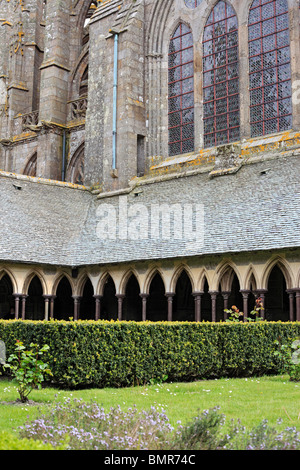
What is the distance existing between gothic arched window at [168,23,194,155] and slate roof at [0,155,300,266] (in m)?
2.99

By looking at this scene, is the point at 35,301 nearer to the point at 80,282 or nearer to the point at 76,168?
the point at 80,282

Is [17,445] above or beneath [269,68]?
beneath

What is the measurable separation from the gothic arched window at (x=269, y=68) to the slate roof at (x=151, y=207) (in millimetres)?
2793

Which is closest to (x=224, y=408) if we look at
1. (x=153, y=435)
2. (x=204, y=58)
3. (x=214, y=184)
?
(x=153, y=435)

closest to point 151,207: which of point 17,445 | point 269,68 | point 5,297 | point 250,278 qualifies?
point 250,278

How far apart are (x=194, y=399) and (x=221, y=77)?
56.6 feet

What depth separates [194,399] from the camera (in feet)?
31.9

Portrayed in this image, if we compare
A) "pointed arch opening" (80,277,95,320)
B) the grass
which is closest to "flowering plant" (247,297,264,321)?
the grass

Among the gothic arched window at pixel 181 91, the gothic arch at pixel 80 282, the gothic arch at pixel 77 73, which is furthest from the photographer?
the gothic arch at pixel 77 73

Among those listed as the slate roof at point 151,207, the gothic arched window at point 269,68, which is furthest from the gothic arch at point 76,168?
the gothic arched window at point 269,68

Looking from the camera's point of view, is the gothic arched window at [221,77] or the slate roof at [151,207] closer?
the slate roof at [151,207]

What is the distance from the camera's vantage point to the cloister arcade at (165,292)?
17797 millimetres

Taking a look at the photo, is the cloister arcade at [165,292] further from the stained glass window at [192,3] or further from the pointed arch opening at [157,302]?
the stained glass window at [192,3]

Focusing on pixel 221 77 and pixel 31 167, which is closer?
pixel 221 77
